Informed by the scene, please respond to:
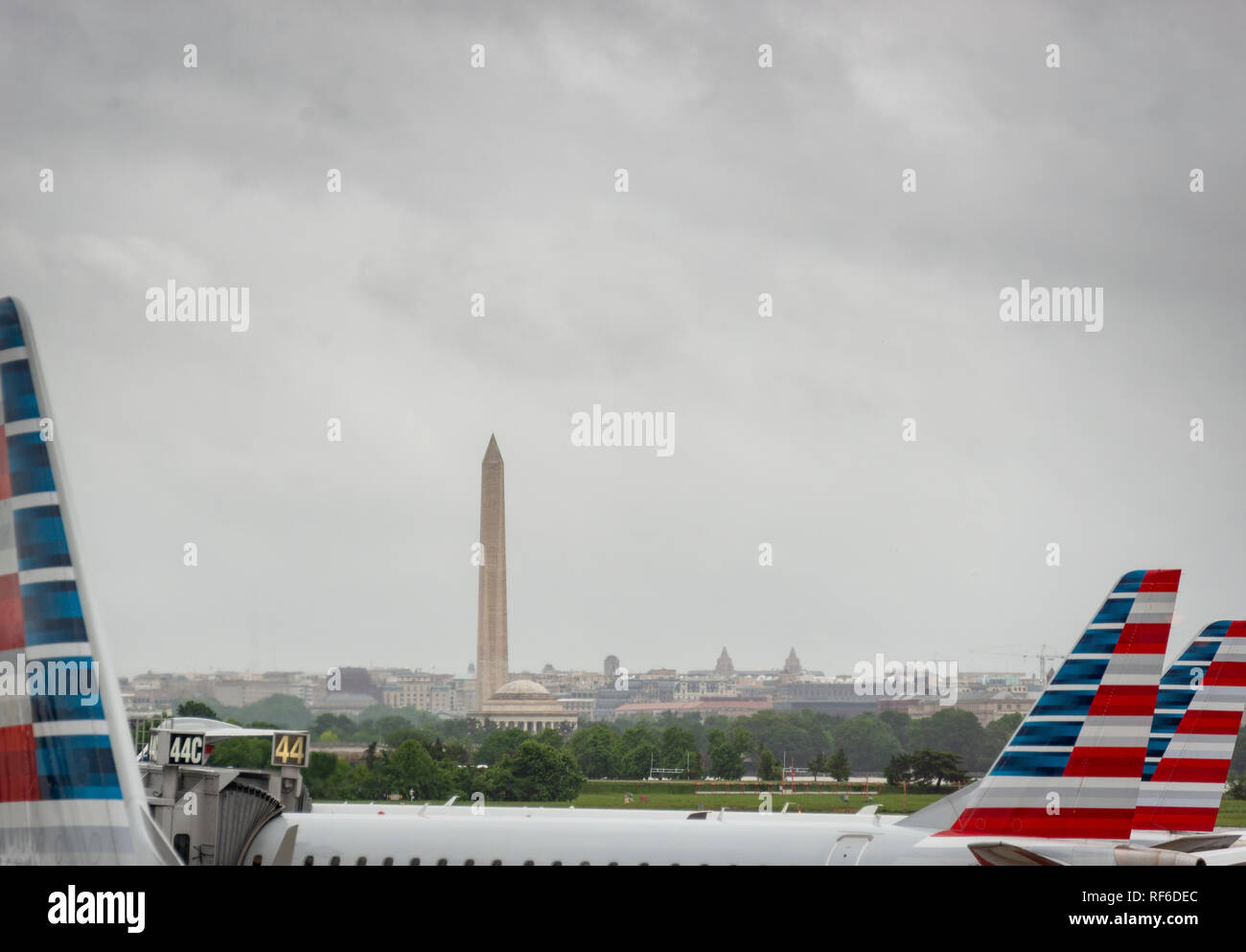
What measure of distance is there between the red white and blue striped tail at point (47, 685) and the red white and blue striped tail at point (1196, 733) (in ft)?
113

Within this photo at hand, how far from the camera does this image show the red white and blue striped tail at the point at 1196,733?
1481 inches

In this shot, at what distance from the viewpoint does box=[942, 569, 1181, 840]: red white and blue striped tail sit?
26953 mm

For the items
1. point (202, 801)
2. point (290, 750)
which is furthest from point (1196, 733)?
point (202, 801)

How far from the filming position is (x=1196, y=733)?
38.4m

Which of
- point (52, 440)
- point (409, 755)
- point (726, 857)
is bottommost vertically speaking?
point (409, 755)

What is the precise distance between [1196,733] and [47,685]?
37578 mm

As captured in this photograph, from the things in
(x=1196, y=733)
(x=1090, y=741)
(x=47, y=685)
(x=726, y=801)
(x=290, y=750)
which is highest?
(x=47, y=685)

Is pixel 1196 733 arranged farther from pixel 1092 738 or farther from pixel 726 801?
pixel 726 801

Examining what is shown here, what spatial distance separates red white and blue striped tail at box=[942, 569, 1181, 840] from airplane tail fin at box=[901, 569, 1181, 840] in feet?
0.07
